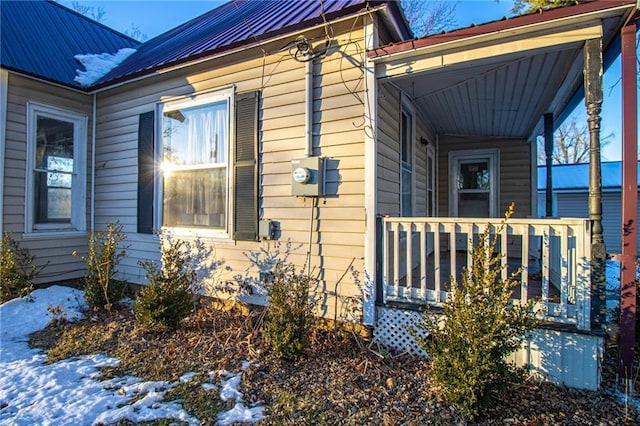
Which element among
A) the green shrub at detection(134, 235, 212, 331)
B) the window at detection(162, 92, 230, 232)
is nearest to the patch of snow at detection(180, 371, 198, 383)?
the green shrub at detection(134, 235, 212, 331)

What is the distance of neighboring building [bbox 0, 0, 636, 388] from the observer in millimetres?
3043

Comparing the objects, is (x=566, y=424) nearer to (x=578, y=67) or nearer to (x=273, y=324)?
(x=273, y=324)

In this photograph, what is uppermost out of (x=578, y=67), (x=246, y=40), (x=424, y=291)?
(x=246, y=40)

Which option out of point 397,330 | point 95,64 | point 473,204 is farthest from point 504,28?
point 95,64

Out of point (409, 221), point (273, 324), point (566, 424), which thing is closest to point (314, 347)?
point (273, 324)

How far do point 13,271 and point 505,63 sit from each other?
6669 millimetres

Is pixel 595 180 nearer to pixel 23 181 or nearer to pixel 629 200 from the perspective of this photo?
pixel 629 200

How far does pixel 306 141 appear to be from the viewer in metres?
3.87

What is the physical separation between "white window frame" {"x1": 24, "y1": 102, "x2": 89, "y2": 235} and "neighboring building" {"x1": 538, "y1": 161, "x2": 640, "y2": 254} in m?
14.5

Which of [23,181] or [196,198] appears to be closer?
[196,198]

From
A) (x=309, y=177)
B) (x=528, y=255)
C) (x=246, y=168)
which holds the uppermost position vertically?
(x=246, y=168)

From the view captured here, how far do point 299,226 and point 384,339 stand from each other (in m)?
1.50

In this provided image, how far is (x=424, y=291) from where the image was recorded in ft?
11.2

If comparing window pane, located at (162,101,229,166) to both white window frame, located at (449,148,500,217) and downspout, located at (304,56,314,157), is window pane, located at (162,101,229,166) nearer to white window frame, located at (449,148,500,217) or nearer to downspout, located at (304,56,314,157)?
downspout, located at (304,56,314,157)
